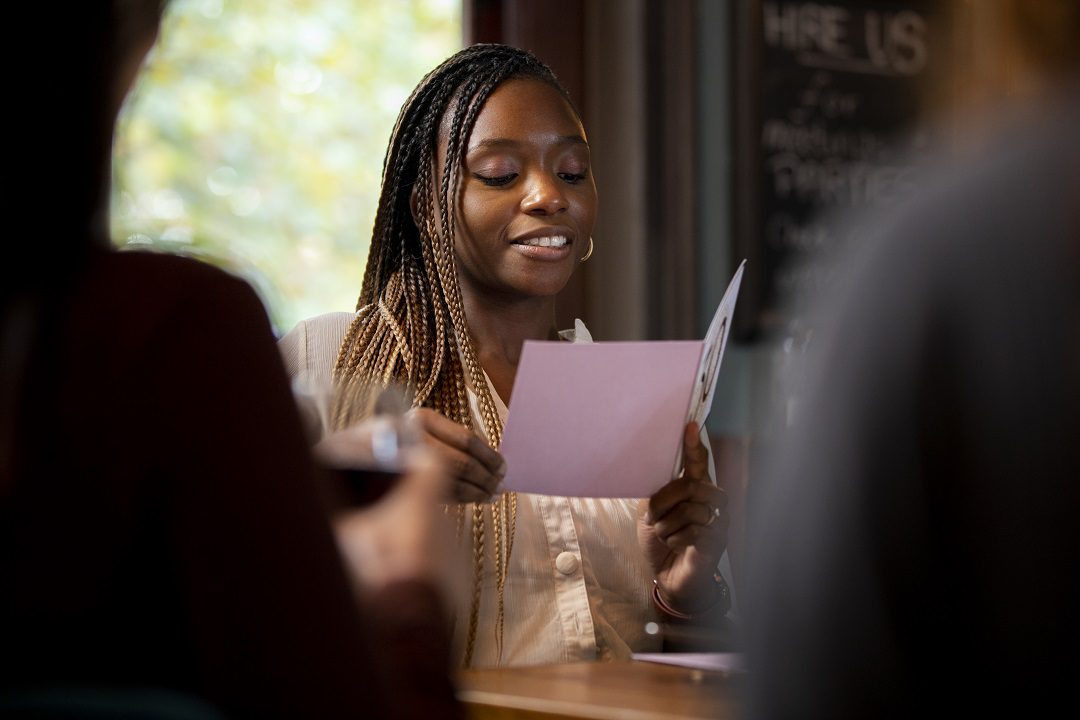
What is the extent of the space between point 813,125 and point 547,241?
1.49m

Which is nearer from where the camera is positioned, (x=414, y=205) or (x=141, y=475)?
(x=141, y=475)

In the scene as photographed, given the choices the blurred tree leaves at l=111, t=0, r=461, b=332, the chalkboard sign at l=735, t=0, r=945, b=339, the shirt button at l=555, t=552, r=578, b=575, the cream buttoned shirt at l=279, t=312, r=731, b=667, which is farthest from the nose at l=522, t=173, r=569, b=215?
the chalkboard sign at l=735, t=0, r=945, b=339

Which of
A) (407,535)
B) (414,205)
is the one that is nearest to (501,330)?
(414,205)

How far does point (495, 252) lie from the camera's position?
220 cm

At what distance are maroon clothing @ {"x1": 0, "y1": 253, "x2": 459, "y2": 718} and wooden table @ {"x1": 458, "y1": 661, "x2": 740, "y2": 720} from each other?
488mm

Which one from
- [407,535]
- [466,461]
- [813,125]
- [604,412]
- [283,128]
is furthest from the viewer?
[813,125]

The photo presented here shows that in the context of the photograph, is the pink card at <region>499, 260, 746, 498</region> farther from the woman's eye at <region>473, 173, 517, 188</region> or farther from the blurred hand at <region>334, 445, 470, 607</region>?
the blurred hand at <region>334, 445, 470, 607</region>

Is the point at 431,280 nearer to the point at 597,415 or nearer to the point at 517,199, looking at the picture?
the point at 517,199

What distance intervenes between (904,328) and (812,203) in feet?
9.43

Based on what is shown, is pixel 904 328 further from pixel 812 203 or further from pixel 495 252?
pixel 812 203

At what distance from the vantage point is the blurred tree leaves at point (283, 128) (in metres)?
3.04

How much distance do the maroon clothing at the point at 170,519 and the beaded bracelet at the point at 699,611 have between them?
1.31m

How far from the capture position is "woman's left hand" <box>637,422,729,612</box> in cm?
199

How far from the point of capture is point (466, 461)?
5.58ft
